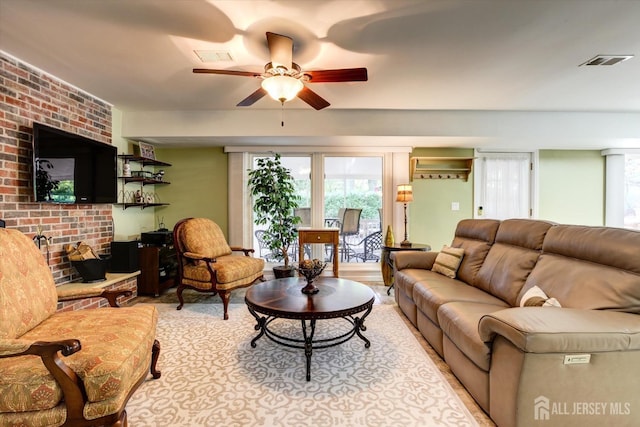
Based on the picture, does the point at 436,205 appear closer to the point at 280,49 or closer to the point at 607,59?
the point at 607,59

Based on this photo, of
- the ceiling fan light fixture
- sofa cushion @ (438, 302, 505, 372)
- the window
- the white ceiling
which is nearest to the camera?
sofa cushion @ (438, 302, 505, 372)

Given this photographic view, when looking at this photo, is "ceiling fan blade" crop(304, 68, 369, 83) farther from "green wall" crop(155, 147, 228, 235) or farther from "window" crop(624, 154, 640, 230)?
"window" crop(624, 154, 640, 230)

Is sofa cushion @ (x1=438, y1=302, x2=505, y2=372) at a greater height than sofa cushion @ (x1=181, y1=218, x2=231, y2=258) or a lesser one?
lesser

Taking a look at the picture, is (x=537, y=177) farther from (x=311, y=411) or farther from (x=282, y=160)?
(x=311, y=411)

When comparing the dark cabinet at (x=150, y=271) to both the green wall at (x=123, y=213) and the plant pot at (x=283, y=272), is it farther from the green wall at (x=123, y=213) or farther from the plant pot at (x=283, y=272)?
the plant pot at (x=283, y=272)

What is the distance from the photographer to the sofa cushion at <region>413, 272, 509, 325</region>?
2158 millimetres

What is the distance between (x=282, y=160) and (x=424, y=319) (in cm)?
316

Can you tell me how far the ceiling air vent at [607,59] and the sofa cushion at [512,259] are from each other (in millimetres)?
1458

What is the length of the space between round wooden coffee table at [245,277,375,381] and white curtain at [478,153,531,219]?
328 cm

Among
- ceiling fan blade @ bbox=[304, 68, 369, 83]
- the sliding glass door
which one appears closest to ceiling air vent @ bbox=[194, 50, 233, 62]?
ceiling fan blade @ bbox=[304, 68, 369, 83]

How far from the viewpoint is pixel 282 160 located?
15.0 feet

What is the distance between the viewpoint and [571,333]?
1.23 metres

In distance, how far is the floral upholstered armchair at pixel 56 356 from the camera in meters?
1.17

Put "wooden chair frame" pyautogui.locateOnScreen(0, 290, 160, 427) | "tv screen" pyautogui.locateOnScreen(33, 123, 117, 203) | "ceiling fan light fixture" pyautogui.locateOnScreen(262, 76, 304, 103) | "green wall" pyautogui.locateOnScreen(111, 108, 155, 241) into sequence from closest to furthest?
"wooden chair frame" pyautogui.locateOnScreen(0, 290, 160, 427) < "ceiling fan light fixture" pyautogui.locateOnScreen(262, 76, 304, 103) < "tv screen" pyautogui.locateOnScreen(33, 123, 117, 203) < "green wall" pyautogui.locateOnScreen(111, 108, 155, 241)
